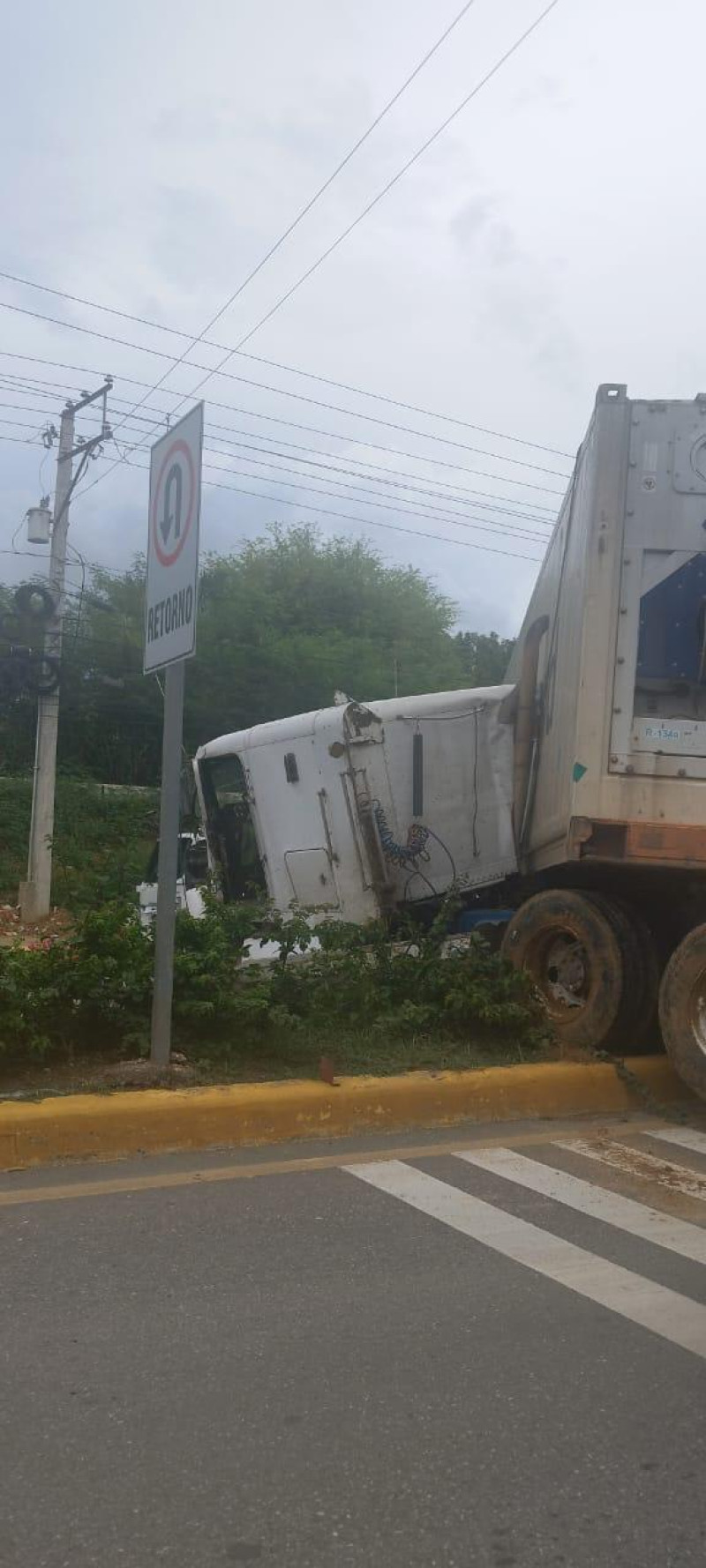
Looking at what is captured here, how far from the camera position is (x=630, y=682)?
696cm

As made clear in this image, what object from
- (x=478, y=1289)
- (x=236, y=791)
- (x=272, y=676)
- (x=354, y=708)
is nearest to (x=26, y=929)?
(x=272, y=676)

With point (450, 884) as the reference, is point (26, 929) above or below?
below

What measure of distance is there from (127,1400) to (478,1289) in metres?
1.30

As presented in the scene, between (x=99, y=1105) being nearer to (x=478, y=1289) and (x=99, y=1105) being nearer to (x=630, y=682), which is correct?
(x=478, y=1289)

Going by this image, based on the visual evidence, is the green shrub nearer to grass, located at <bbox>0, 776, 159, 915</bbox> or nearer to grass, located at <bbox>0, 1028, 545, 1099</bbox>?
grass, located at <bbox>0, 1028, 545, 1099</bbox>

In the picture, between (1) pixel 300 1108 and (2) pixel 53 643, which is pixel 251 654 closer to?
(2) pixel 53 643

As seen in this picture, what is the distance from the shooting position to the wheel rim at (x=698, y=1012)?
671 cm

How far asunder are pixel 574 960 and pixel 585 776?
Result: 1.34 m

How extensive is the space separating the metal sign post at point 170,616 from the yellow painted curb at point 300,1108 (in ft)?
1.49

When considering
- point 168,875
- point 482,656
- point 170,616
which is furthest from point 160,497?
point 482,656

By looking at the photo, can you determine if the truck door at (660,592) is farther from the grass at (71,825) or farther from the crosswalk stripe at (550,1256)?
the grass at (71,825)

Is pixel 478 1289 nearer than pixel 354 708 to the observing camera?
Yes

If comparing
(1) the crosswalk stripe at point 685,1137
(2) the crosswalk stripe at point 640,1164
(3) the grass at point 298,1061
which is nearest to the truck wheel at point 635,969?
(3) the grass at point 298,1061

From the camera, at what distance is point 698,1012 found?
22.1 feet
